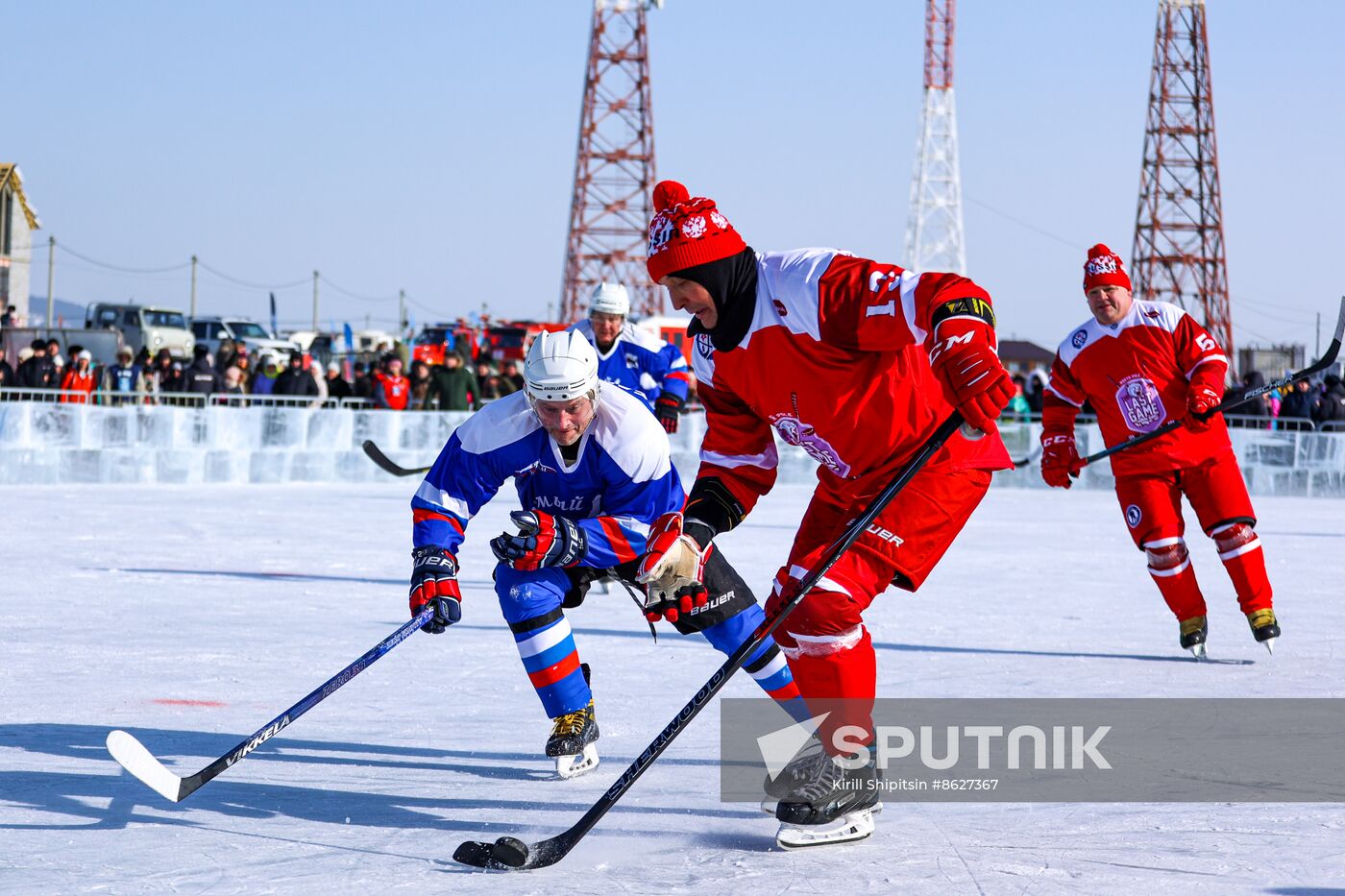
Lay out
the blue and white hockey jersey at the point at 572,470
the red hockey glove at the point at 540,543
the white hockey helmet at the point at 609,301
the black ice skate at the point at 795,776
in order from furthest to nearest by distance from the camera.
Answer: the white hockey helmet at the point at 609,301
the blue and white hockey jersey at the point at 572,470
the red hockey glove at the point at 540,543
the black ice skate at the point at 795,776

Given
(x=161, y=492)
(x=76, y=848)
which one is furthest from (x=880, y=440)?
(x=161, y=492)

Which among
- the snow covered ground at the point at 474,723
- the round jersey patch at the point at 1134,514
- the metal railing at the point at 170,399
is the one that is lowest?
the snow covered ground at the point at 474,723

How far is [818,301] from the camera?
3.44m

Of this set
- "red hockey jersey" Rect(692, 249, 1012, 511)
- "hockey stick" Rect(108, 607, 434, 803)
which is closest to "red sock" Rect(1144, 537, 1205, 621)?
"red hockey jersey" Rect(692, 249, 1012, 511)

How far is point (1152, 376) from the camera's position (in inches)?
240

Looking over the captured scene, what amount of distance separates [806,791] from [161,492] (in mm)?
10423

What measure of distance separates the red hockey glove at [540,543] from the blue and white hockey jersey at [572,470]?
0.09 meters

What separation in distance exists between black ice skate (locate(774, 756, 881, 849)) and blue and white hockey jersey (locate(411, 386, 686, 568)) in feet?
2.73

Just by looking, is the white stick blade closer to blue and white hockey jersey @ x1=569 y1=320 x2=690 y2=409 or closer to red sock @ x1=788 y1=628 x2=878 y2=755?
red sock @ x1=788 y1=628 x2=878 y2=755

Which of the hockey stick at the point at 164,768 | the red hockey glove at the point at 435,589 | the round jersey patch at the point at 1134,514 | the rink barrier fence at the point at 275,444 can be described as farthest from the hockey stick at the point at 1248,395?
the rink barrier fence at the point at 275,444

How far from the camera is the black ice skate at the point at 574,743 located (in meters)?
4.00

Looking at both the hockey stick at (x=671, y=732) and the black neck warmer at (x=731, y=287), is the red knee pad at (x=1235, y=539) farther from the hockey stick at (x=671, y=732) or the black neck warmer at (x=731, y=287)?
the black neck warmer at (x=731, y=287)

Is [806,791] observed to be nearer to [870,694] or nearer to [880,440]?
[870,694]

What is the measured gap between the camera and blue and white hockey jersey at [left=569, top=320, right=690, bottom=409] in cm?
755
